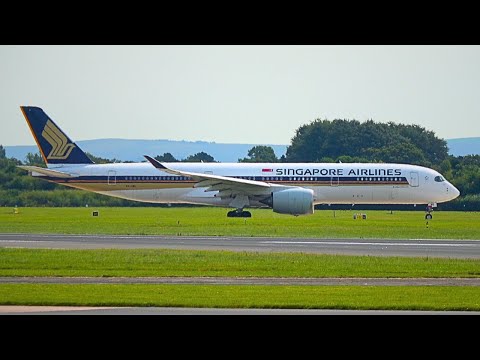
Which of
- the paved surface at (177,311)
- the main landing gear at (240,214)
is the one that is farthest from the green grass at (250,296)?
the main landing gear at (240,214)

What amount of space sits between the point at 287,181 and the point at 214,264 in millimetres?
28118

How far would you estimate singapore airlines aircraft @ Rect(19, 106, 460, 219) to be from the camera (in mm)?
50938

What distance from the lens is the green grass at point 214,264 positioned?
21.7 meters

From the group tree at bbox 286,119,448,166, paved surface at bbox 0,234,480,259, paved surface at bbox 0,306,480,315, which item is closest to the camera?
paved surface at bbox 0,306,480,315

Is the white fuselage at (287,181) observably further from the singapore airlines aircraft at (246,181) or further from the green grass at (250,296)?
the green grass at (250,296)

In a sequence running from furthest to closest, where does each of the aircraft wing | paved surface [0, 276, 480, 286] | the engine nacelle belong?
1. the aircraft wing
2. the engine nacelle
3. paved surface [0, 276, 480, 286]

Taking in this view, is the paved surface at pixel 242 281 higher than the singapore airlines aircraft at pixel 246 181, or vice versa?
the singapore airlines aircraft at pixel 246 181

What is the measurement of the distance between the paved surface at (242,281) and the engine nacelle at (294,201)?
83.2 ft

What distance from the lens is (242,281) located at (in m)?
20.0

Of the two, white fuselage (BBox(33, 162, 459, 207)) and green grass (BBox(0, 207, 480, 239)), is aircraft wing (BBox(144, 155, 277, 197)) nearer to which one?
white fuselage (BBox(33, 162, 459, 207))

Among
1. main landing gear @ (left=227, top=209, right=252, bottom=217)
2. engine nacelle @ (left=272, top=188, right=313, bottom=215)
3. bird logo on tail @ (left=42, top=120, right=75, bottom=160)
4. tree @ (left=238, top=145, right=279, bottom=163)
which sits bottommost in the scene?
main landing gear @ (left=227, top=209, right=252, bottom=217)

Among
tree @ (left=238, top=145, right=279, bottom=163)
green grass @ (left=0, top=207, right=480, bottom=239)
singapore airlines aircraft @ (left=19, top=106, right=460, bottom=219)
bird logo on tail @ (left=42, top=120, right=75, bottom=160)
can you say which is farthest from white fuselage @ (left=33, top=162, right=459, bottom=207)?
tree @ (left=238, top=145, right=279, bottom=163)
